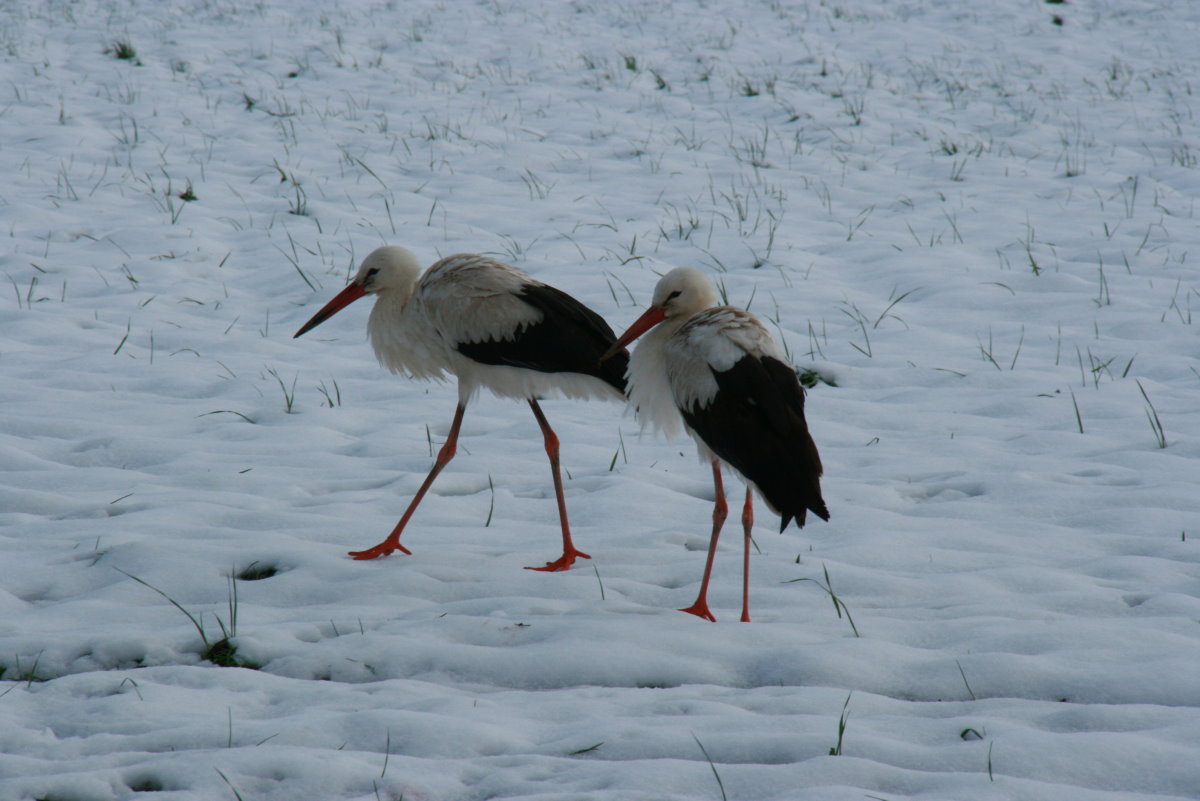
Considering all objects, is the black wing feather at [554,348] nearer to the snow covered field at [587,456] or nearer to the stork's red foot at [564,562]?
the snow covered field at [587,456]

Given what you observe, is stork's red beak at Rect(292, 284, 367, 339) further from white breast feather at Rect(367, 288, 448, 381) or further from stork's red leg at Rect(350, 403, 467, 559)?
stork's red leg at Rect(350, 403, 467, 559)

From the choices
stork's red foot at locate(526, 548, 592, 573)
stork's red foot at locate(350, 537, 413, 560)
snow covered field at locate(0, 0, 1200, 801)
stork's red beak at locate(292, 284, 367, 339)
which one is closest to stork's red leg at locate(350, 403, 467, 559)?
stork's red foot at locate(350, 537, 413, 560)

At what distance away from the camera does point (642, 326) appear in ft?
15.0

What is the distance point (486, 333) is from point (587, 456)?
1049 mm

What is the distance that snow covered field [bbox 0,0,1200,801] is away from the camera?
2.91 meters

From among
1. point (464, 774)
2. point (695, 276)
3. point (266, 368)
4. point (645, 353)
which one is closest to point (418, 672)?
point (464, 774)

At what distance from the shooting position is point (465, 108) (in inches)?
479

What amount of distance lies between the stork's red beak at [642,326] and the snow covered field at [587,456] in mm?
Answer: 827

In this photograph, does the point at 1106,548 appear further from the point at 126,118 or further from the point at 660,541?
the point at 126,118

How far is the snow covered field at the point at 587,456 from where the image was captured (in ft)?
9.56

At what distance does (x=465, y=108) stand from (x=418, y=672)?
385 inches

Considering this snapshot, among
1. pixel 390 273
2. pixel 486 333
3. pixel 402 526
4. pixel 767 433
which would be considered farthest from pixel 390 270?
pixel 767 433

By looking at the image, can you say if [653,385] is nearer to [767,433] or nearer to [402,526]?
[767,433]

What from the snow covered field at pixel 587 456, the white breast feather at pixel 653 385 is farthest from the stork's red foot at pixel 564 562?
the white breast feather at pixel 653 385
